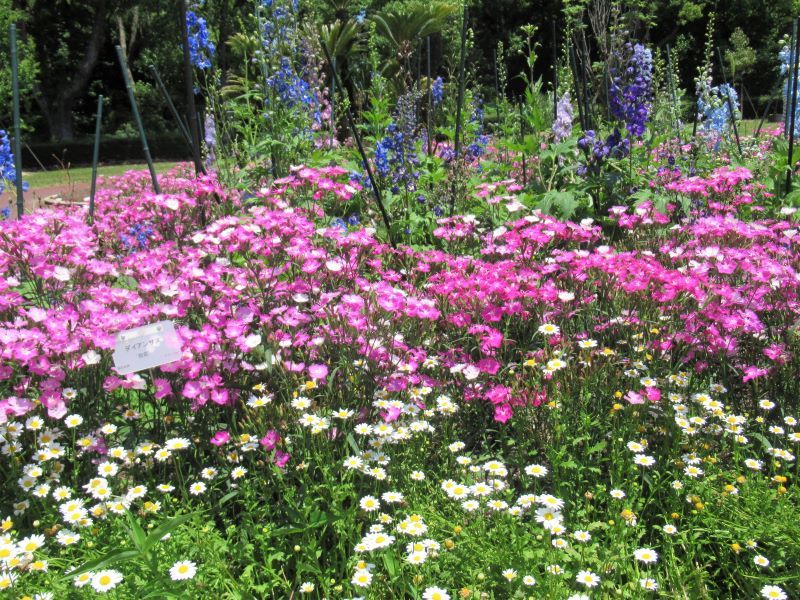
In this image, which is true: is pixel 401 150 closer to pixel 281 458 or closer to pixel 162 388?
pixel 162 388

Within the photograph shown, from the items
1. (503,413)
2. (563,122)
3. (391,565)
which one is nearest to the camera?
(391,565)

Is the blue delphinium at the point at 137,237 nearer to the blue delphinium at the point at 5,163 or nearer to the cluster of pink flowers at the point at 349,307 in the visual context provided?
the cluster of pink flowers at the point at 349,307

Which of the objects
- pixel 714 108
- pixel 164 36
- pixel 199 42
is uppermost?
pixel 164 36

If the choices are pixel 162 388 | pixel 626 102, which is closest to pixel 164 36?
pixel 626 102

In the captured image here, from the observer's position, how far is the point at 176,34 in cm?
2650

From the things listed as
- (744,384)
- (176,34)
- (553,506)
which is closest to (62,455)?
(553,506)

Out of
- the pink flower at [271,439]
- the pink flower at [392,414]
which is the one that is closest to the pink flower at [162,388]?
the pink flower at [271,439]

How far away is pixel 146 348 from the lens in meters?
1.97

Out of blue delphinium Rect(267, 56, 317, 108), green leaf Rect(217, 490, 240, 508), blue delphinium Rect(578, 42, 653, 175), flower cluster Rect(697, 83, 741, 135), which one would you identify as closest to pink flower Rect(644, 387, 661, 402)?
green leaf Rect(217, 490, 240, 508)

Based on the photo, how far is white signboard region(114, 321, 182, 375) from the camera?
6.34 feet

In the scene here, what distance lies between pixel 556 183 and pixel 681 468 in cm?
283

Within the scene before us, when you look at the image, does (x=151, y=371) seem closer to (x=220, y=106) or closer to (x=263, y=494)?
(x=263, y=494)

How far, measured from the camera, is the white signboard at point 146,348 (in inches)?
76.1

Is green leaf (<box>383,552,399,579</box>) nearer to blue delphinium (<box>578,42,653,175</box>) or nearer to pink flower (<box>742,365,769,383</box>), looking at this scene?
pink flower (<box>742,365,769,383</box>)
